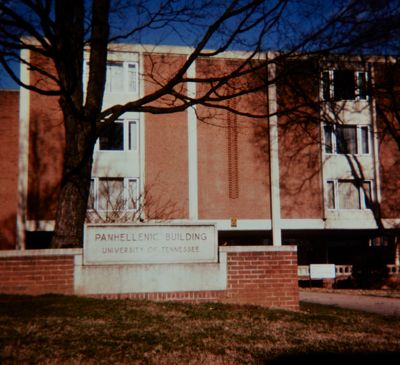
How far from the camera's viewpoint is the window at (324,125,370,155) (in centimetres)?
2795

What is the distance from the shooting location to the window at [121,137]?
26119 mm

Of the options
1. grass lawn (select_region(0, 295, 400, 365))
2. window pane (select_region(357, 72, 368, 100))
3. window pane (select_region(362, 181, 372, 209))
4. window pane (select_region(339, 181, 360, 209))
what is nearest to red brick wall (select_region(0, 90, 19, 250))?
window pane (select_region(339, 181, 360, 209))

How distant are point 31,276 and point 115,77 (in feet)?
59.5

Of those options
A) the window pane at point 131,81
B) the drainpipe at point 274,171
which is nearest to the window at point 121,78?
the window pane at point 131,81

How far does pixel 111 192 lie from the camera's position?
25.5 metres

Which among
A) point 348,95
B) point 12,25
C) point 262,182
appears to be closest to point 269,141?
point 262,182

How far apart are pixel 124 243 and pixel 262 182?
55.9ft

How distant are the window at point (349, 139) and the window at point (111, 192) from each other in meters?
10.1

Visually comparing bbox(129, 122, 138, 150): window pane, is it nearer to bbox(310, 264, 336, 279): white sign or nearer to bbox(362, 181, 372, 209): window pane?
bbox(310, 264, 336, 279): white sign

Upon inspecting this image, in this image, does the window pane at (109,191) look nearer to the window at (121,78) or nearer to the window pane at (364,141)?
the window at (121,78)

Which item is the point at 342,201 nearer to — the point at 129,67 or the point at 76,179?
the point at 129,67

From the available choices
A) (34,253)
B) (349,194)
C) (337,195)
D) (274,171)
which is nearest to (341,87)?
(274,171)

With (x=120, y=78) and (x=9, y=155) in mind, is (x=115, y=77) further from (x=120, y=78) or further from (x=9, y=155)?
(x=9, y=155)

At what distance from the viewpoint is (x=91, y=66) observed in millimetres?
11305
